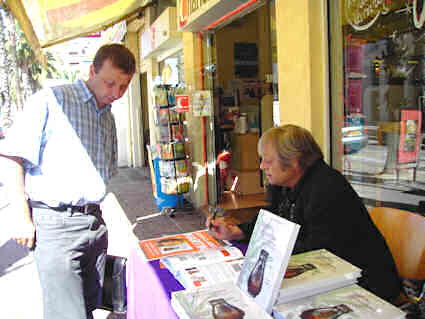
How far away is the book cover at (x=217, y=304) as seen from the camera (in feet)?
3.08

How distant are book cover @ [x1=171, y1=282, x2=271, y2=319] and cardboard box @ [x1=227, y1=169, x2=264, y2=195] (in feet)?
15.6

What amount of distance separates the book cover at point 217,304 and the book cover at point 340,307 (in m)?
0.07

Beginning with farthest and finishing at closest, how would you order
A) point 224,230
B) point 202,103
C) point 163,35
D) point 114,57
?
point 163,35, point 202,103, point 114,57, point 224,230

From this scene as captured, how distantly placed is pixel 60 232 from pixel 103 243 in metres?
0.31

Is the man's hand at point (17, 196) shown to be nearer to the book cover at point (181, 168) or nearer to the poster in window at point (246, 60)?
the book cover at point (181, 168)

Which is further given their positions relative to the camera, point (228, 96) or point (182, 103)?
point (228, 96)

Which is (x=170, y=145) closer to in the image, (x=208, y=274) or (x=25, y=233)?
(x=25, y=233)

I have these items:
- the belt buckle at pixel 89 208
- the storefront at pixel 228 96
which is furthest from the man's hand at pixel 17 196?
the storefront at pixel 228 96

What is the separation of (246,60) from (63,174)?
16.4 ft

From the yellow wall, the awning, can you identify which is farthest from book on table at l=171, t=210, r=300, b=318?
the awning

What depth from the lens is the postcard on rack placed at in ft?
4.95

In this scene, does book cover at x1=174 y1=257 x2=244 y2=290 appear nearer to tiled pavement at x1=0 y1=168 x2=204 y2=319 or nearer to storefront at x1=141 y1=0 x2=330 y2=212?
tiled pavement at x1=0 y1=168 x2=204 y2=319

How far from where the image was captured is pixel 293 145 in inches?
61.2

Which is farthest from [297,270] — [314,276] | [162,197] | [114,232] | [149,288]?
[162,197]
